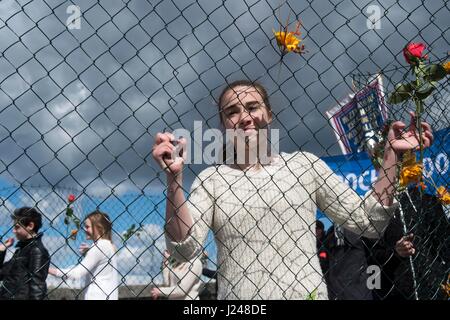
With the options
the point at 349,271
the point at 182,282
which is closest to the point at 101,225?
the point at 182,282

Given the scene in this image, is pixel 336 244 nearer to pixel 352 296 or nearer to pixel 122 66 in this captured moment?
pixel 352 296

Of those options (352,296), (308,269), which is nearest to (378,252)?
(352,296)

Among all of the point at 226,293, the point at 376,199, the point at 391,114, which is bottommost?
the point at 226,293

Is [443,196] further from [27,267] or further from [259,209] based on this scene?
[27,267]

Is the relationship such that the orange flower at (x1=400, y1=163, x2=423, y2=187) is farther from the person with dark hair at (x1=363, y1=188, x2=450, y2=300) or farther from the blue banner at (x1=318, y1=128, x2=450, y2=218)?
the person with dark hair at (x1=363, y1=188, x2=450, y2=300)

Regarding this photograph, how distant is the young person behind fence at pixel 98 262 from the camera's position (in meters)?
3.70

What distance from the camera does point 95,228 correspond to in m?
4.01

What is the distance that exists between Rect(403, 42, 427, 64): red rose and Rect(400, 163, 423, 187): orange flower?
1.43 ft

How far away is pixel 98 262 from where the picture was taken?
378cm

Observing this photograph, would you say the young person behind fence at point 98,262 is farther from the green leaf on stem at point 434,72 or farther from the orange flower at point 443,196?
the green leaf on stem at point 434,72

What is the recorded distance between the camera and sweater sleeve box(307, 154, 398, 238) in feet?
6.32

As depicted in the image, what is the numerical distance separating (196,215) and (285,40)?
0.75 metres

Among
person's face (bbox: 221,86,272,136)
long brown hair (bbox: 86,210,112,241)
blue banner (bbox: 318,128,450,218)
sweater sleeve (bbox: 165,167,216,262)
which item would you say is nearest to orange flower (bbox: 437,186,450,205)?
blue banner (bbox: 318,128,450,218)

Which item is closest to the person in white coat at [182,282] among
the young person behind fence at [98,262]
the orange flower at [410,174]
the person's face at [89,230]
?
the young person behind fence at [98,262]
